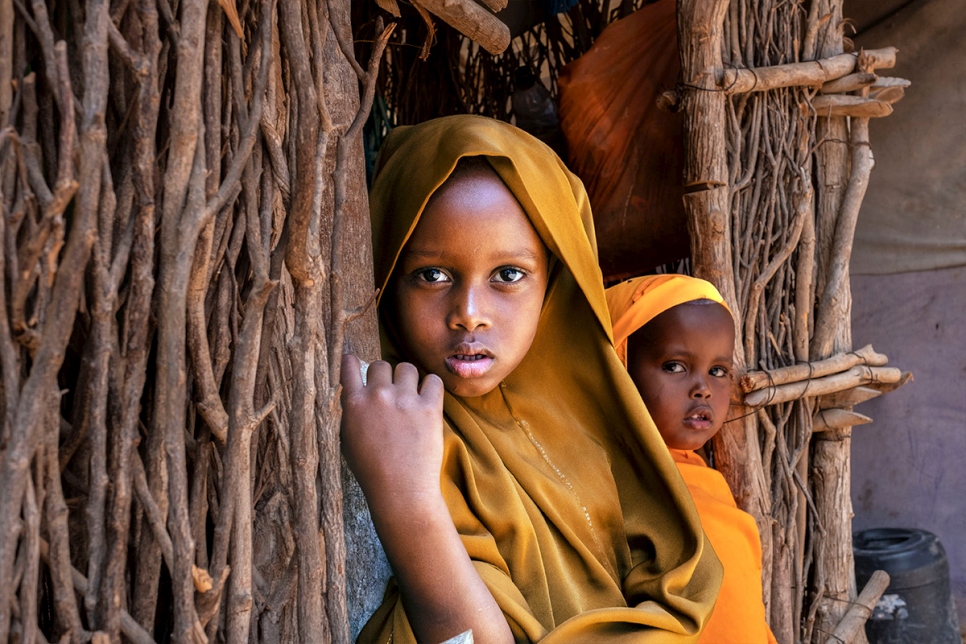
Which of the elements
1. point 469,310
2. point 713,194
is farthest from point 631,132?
point 469,310

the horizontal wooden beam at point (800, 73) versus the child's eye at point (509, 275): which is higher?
the horizontal wooden beam at point (800, 73)

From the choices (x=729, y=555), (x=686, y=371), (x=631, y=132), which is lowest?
(x=729, y=555)

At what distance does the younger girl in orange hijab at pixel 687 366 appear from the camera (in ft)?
7.34

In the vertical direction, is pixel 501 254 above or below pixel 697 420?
above

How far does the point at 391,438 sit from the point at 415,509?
0.10 m

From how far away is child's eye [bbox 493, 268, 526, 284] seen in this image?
150cm

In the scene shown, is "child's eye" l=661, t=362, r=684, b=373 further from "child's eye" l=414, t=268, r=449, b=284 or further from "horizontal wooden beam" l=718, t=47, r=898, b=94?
"child's eye" l=414, t=268, r=449, b=284

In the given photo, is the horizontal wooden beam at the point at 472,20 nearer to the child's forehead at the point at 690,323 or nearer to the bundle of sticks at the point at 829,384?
the child's forehead at the point at 690,323

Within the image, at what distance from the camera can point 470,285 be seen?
1464 millimetres

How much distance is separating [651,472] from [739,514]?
25.1 inches

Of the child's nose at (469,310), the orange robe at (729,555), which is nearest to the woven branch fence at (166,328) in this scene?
the child's nose at (469,310)

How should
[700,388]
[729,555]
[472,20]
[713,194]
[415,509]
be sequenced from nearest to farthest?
[415,509]
[472,20]
[729,555]
[700,388]
[713,194]

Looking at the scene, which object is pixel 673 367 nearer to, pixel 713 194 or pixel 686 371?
pixel 686 371

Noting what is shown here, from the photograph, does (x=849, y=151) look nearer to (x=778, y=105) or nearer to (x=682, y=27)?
(x=778, y=105)
